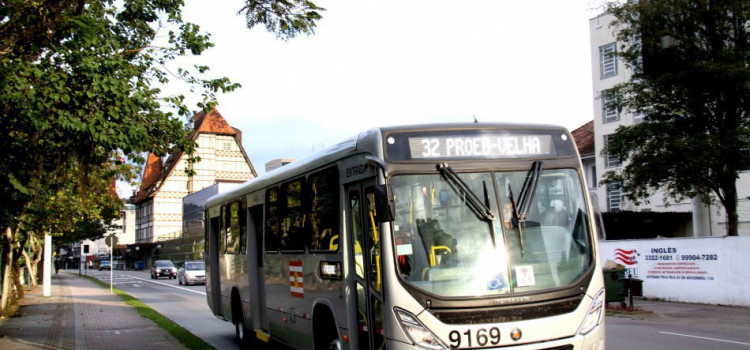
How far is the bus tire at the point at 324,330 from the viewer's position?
326 inches

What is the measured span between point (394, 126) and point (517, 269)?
1.84 metres

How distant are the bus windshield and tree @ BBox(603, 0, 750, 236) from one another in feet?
63.8

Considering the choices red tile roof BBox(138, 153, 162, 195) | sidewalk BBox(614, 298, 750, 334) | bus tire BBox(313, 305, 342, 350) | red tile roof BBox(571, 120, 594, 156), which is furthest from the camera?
red tile roof BBox(571, 120, 594, 156)

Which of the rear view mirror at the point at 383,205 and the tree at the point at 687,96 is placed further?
the tree at the point at 687,96

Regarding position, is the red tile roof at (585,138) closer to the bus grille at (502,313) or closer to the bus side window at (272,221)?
the bus side window at (272,221)

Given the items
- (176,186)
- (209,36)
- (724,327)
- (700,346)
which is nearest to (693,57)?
(724,327)

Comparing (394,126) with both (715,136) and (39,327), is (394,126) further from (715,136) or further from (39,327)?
(715,136)

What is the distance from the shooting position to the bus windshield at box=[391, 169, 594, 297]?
6590mm

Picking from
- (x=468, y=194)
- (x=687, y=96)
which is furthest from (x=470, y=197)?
(x=687, y=96)

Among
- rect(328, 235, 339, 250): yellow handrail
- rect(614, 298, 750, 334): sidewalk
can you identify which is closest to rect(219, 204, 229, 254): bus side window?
rect(328, 235, 339, 250): yellow handrail

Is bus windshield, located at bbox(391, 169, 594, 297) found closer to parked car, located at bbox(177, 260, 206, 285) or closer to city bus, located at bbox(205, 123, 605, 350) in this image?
city bus, located at bbox(205, 123, 605, 350)

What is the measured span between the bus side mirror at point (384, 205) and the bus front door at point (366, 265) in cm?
46

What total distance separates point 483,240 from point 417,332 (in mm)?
1034

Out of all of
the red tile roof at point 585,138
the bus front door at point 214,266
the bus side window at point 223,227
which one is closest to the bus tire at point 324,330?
the bus side window at point 223,227
